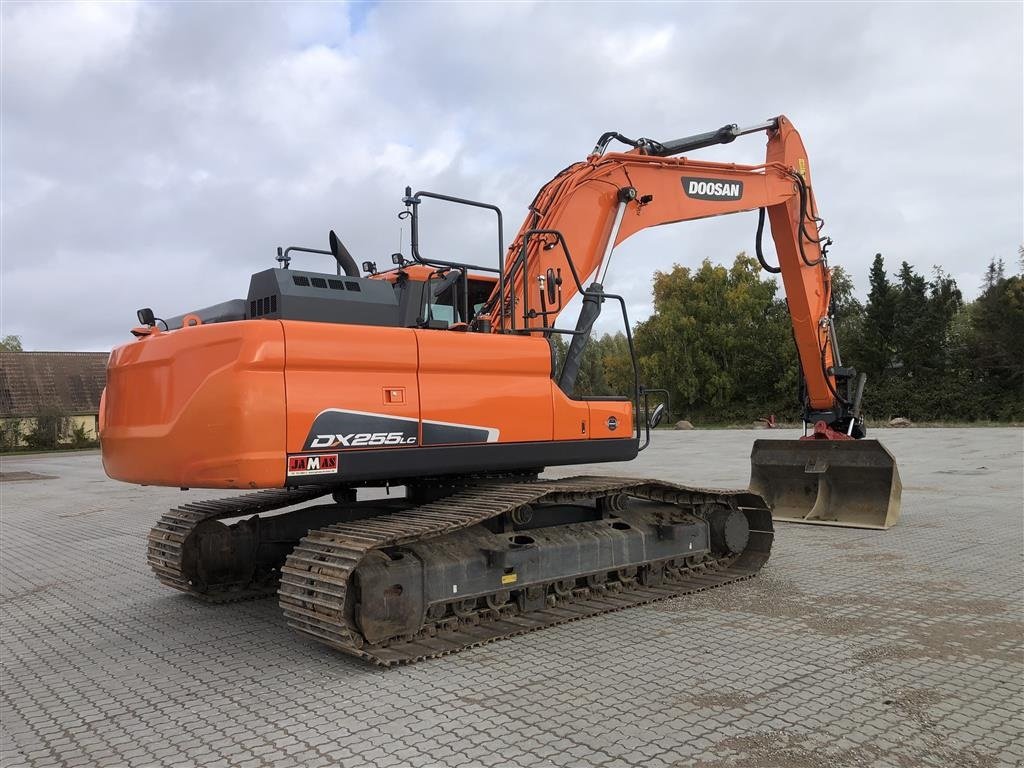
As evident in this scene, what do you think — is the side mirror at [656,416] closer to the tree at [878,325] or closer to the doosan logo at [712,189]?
the doosan logo at [712,189]

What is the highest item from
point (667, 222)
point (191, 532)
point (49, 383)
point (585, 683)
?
point (49, 383)

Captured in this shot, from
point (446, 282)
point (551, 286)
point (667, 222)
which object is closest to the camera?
point (446, 282)

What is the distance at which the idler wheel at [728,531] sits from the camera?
712 centimetres

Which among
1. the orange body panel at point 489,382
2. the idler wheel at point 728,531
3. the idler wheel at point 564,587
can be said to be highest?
the orange body panel at point 489,382

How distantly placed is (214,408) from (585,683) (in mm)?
2633

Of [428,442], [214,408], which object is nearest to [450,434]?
[428,442]

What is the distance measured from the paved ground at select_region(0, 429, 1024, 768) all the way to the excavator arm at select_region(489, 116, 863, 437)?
2396 mm

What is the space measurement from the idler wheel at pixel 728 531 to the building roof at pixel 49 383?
1766 inches

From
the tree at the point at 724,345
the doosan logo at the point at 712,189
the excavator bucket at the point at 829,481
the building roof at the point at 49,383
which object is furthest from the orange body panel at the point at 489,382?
the tree at the point at 724,345

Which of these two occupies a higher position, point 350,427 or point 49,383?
point 49,383

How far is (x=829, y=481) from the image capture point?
9820mm

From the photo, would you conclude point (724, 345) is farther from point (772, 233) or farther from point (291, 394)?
point (291, 394)

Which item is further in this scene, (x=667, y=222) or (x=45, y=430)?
(x=45, y=430)

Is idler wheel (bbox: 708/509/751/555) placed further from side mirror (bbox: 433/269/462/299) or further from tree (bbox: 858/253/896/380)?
tree (bbox: 858/253/896/380)
